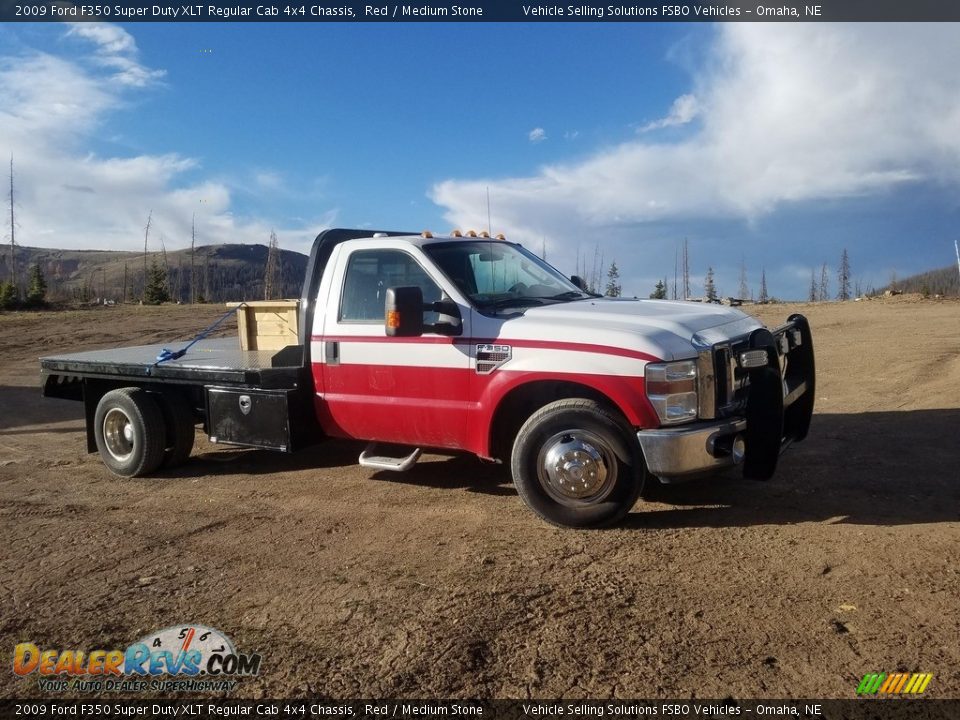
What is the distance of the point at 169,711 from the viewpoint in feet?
9.68

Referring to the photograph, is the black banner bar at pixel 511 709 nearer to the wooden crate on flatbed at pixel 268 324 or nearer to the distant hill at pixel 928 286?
the wooden crate on flatbed at pixel 268 324

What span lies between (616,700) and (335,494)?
11.6 feet

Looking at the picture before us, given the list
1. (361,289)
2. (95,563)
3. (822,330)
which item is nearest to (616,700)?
(95,563)

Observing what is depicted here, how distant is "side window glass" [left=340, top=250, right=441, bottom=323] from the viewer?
18.7 feet

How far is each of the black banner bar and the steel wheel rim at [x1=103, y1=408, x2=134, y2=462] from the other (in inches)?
171

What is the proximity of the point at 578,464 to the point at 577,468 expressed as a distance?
3 centimetres

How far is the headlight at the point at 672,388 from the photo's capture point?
178 inches

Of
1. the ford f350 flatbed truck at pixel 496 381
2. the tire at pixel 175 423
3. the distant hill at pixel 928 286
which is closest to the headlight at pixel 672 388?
the ford f350 flatbed truck at pixel 496 381

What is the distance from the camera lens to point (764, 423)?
15.3ft

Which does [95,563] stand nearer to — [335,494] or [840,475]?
[335,494]

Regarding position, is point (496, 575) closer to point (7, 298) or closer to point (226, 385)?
point (226, 385)

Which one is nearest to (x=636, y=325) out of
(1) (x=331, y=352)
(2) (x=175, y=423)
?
(1) (x=331, y=352)

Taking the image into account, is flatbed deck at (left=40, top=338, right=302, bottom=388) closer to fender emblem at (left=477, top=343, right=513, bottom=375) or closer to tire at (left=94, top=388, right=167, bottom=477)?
tire at (left=94, top=388, right=167, bottom=477)

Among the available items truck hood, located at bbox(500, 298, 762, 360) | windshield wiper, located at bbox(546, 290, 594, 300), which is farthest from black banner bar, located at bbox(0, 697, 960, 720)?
windshield wiper, located at bbox(546, 290, 594, 300)
